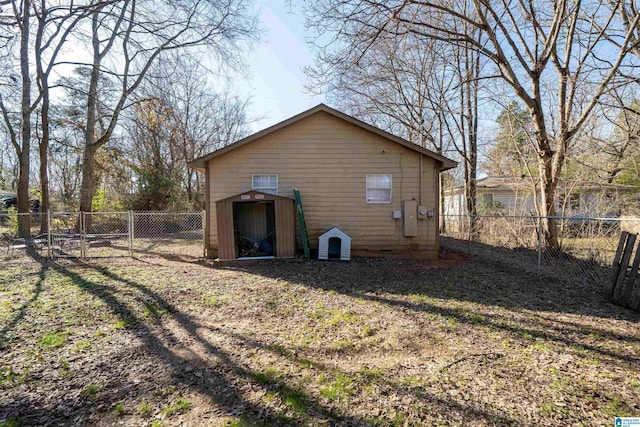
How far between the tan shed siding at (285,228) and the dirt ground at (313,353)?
7.08 ft

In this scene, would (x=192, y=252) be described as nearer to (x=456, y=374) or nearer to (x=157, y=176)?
(x=456, y=374)

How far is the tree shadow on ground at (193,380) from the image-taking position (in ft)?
8.27

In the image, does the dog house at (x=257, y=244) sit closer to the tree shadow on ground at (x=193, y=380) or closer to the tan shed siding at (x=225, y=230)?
the tan shed siding at (x=225, y=230)

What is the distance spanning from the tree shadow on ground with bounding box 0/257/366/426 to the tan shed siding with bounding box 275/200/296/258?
3.82 m

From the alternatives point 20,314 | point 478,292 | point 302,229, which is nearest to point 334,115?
point 302,229

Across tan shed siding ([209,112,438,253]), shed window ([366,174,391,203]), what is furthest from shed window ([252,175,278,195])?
shed window ([366,174,391,203])

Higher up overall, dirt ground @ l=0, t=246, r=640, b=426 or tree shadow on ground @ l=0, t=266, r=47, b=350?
tree shadow on ground @ l=0, t=266, r=47, b=350

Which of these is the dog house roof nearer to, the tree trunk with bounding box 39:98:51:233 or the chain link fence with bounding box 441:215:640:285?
the chain link fence with bounding box 441:215:640:285

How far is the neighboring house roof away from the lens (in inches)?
462

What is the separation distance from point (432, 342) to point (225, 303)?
3.35 m

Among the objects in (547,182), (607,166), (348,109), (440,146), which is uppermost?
(348,109)

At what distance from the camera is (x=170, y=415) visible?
254cm

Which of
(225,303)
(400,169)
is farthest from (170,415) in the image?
(400,169)

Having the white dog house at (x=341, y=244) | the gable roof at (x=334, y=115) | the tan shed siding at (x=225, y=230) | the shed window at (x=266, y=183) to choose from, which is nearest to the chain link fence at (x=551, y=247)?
the gable roof at (x=334, y=115)
